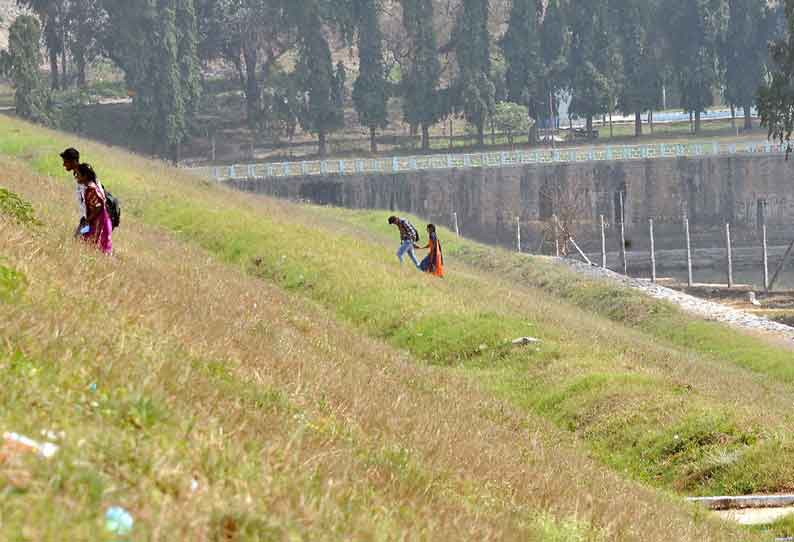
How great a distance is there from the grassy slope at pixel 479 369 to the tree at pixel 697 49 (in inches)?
2235

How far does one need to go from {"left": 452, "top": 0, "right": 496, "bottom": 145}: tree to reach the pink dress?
70757 mm

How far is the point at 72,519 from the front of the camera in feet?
14.1

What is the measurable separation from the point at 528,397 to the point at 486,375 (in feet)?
5.30

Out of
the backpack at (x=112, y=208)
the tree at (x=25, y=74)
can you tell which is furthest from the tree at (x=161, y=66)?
the backpack at (x=112, y=208)

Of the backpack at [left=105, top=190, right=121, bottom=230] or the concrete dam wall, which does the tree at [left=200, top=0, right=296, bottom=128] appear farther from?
the backpack at [left=105, top=190, right=121, bottom=230]

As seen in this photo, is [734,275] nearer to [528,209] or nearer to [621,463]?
[528,209]

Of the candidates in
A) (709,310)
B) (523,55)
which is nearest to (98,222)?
(709,310)

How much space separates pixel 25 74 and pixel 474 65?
85.3 ft

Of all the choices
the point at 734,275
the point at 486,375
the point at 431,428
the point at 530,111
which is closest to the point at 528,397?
the point at 486,375

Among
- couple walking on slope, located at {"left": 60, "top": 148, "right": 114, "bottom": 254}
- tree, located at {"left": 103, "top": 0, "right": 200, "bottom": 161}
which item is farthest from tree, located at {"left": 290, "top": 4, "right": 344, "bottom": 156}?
couple walking on slope, located at {"left": 60, "top": 148, "right": 114, "bottom": 254}

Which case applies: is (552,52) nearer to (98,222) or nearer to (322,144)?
(322,144)

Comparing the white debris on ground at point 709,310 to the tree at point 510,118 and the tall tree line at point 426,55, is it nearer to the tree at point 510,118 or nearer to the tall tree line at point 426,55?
the tall tree line at point 426,55

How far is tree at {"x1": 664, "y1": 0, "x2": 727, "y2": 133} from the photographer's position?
87.0 meters

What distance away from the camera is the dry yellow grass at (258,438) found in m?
4.99
